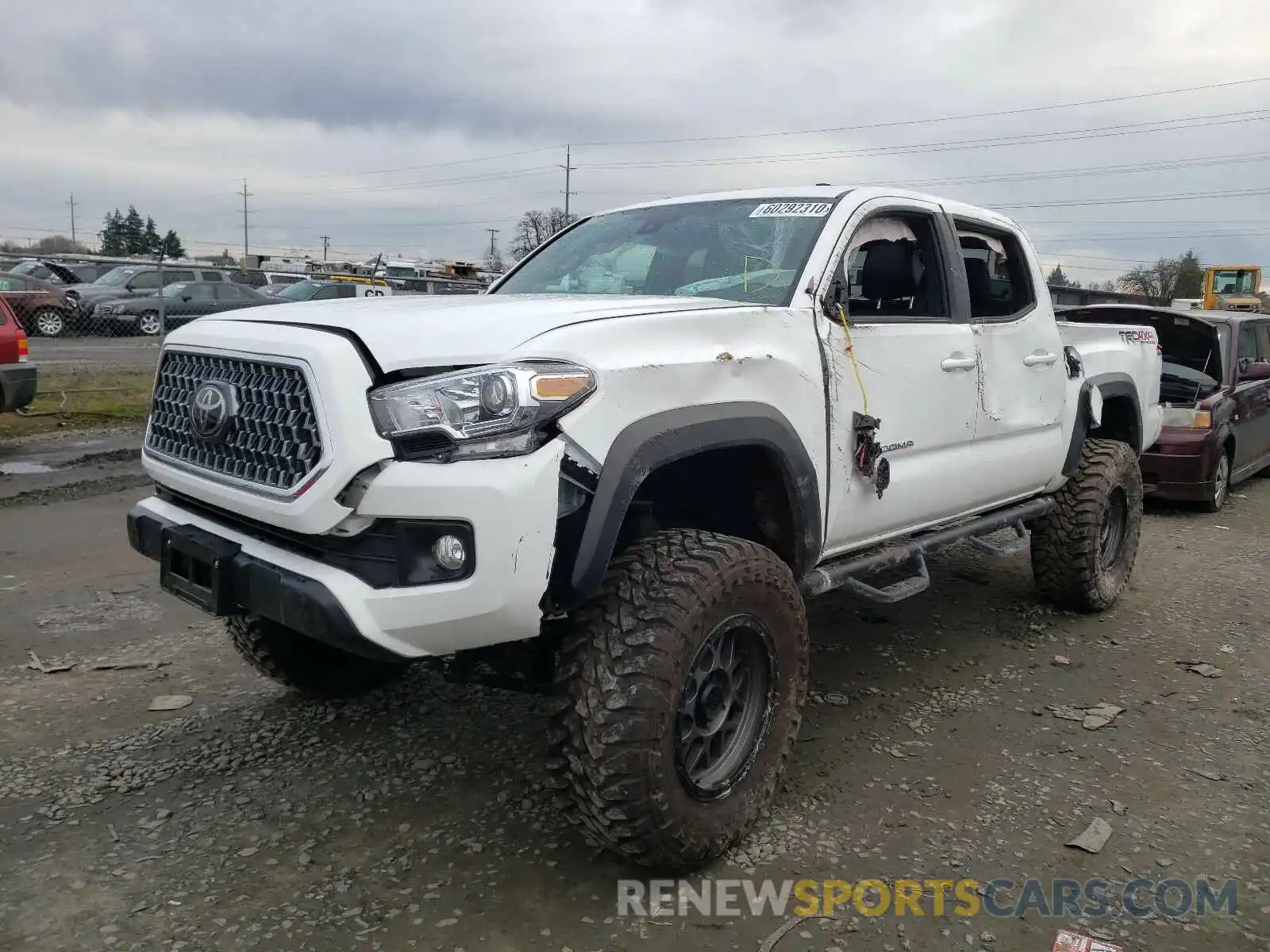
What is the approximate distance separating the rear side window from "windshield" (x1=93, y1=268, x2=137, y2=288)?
2588 cm

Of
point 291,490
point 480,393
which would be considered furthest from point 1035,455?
point 291,490

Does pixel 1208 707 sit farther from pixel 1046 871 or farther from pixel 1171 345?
pixel 1171 345

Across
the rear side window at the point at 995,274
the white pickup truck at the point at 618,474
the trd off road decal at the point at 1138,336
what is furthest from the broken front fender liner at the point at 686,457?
the trd off road decal at the point at 1138,336

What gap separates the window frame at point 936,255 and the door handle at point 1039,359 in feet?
1.85

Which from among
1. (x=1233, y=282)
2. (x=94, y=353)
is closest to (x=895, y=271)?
(x=94, y=353)

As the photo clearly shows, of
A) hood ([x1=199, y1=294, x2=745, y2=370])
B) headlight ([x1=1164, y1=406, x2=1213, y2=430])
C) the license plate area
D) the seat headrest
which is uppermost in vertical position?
the seat headrest

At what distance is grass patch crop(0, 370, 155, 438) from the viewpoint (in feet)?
34.5

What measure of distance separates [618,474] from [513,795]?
4.41ft

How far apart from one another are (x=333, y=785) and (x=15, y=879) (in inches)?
36.1

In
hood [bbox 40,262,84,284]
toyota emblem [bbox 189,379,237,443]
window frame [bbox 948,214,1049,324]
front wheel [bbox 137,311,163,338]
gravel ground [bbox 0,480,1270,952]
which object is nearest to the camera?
gravel ground [bbox 0,480,1270,952]

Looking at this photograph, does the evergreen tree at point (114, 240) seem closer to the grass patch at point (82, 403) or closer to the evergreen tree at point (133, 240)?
the evergreen tree at point (133, 240)

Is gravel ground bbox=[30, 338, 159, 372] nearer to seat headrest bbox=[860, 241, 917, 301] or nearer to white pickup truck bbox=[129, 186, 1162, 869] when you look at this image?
white pickup truck bbox=[129, 186, 1162, 869]

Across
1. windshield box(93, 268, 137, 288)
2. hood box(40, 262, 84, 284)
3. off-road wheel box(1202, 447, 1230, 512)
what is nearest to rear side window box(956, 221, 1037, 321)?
off-road wheel box(1202, 447, 1230, 512)

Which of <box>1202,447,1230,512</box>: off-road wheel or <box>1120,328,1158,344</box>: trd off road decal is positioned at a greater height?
<box>1120,328,1158,344</box>: trd off road decal
